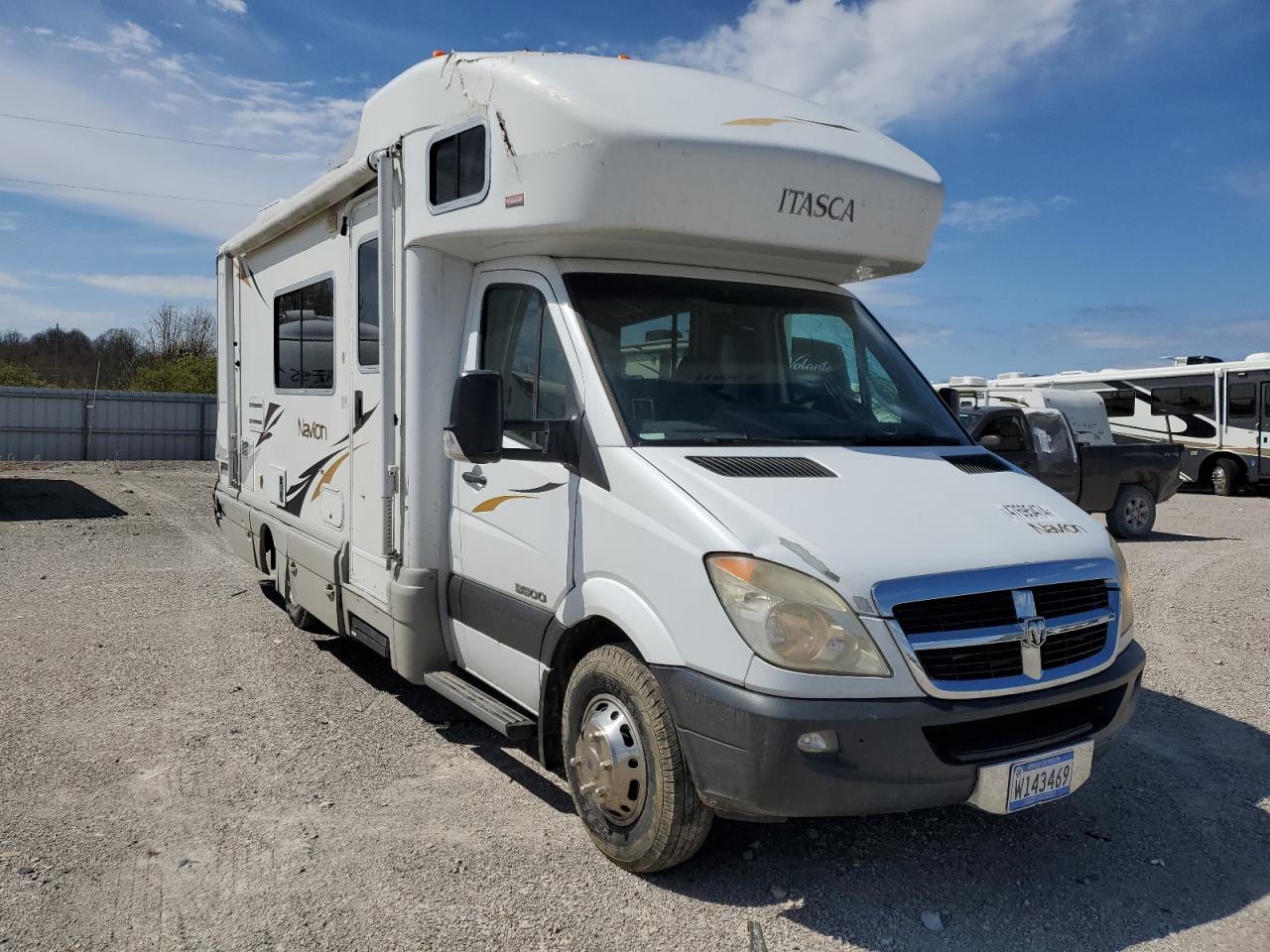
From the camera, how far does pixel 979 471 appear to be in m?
4.10

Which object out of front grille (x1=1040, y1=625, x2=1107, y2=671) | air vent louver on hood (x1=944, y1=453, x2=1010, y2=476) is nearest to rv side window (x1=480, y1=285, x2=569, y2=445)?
air vent louver on hood (x1=944, y1=453, x2=1010, y2=476)

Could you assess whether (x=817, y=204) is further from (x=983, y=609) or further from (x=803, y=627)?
(x=803, y=627)

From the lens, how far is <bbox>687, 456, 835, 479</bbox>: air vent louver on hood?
3.57 meters

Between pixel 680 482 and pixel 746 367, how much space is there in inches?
39.7

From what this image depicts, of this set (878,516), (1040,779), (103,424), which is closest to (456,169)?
(878,516)

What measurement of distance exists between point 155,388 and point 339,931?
36498mm

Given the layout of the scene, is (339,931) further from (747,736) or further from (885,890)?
(885,890)

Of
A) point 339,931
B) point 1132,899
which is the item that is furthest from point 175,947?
point 1132,899

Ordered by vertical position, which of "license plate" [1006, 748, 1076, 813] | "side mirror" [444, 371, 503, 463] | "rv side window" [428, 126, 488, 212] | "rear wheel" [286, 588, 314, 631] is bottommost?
"rear wheel" [286, 588, 314, 631]

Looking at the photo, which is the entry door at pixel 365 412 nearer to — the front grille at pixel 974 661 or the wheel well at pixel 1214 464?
the front grille at pixel 974 661

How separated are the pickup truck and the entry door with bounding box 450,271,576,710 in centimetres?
920

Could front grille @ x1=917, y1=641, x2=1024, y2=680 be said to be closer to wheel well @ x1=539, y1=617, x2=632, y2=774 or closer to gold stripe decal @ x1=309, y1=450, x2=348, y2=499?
wheel well @ x1=539, y1=617, x2=632, y2=774

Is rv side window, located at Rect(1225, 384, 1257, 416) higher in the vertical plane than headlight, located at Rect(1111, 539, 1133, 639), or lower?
higher

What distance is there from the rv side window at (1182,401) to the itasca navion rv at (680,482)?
1976 centimetres
